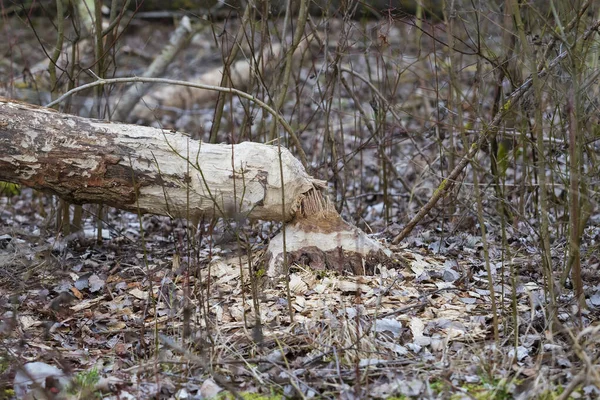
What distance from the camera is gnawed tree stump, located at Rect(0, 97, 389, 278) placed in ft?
12.7

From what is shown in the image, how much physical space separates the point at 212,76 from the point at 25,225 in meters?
4.38

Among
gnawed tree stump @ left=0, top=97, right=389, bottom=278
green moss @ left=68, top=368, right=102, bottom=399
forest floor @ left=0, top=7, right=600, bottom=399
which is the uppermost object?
gnawed tree stump @ left=0, top=97, right=389, bottom=278

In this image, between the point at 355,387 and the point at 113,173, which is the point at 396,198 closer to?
the point at 113,173

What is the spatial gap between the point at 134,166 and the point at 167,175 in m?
0.19

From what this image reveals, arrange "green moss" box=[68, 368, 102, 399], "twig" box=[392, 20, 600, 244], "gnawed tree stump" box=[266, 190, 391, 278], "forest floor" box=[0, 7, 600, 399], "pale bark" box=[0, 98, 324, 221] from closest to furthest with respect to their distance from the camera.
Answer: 1. "green moss" box=[68, 368, 102, 399]
2. "forest floor" box=[0, 7, 600, 399]
3. "twig" box=[392, 20, 600, 244]
4. "pale bark" box=[0, 98, 324, 221]
5. "gnawed tree stump" box=[266, 190, 391, 278]

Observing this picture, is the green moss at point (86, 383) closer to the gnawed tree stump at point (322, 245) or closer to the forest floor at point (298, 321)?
the forest floor at point (298, 321)

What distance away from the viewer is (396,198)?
6.39 metres

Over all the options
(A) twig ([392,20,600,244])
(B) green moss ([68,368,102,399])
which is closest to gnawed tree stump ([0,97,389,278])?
(A) twig ([392,20,600,244])

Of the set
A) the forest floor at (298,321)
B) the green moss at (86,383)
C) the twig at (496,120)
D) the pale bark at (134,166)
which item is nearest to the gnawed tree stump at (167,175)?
the pale bark at (134,166)

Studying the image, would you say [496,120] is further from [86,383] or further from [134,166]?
[86,383]

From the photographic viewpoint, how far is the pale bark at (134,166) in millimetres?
3852

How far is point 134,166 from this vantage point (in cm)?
392

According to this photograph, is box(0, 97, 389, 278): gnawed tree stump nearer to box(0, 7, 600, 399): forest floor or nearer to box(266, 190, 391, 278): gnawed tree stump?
box(266, 190, 391, 278): gnawed tree stump

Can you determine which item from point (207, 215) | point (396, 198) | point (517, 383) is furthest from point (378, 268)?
point (396, 198)
